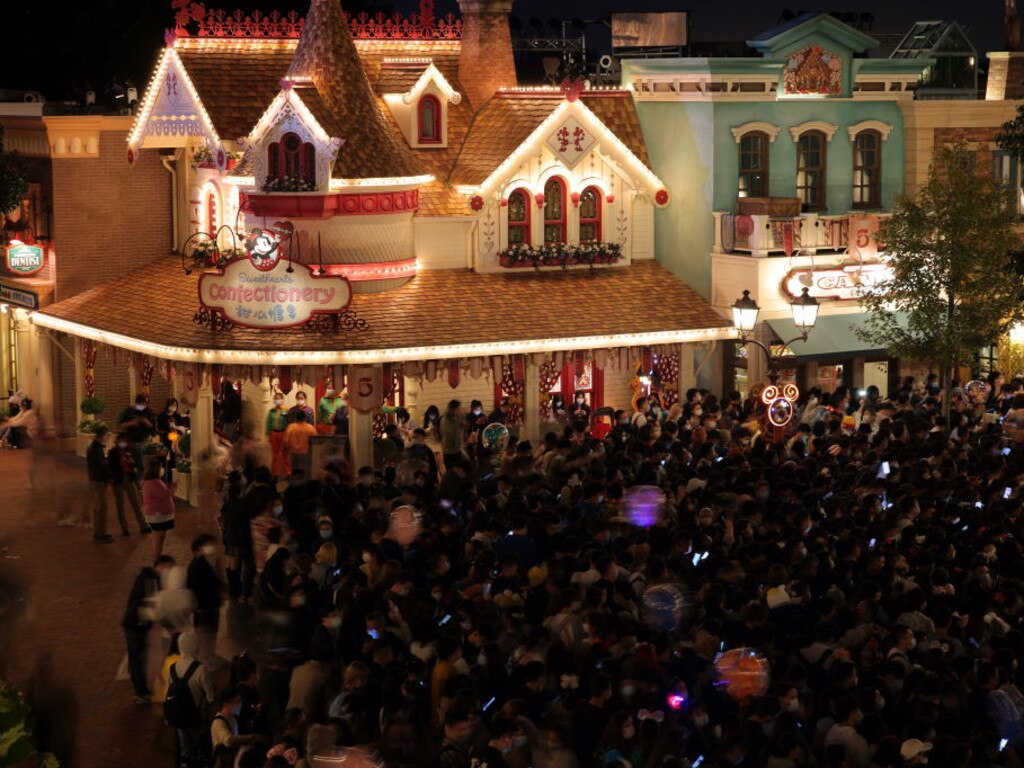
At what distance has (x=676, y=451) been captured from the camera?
23.1 metres

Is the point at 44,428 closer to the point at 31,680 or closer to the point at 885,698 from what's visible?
the point at 31,680

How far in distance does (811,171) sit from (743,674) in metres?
19.4

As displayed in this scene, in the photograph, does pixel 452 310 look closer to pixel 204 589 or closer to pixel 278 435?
pixel 278 435

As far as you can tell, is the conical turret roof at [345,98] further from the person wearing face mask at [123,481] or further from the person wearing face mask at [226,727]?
the person wearing face mask at [226,727]

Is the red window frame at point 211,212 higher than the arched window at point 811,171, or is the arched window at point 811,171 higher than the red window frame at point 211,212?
Result: the arched window at point 811,171

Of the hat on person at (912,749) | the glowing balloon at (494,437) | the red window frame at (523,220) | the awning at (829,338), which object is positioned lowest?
the hat on person at (912,749)

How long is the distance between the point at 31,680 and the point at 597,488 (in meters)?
6.66

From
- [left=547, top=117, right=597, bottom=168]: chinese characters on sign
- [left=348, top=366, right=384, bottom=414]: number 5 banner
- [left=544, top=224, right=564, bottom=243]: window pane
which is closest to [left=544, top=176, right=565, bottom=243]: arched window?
A: [left=544, top=224, right=564, bottom=243]: window pane

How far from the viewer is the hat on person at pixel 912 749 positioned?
13500 mm

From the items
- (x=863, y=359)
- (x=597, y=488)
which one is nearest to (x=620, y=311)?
(x=863, y=359)

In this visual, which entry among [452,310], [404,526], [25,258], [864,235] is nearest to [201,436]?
[452,310]

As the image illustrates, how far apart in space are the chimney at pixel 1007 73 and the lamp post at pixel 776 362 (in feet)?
34.7

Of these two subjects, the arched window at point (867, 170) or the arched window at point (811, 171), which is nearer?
the arched window at point (811, 171)

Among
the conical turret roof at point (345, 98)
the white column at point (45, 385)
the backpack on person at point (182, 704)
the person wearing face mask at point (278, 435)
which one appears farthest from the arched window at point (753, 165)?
the backpack on person at point (182, 704)
